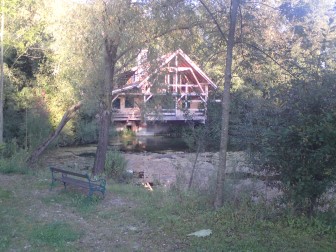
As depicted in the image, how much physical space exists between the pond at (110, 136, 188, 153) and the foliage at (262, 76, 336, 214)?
22.7 metres

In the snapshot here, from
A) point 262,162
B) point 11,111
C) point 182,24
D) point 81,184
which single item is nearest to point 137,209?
point 81,184

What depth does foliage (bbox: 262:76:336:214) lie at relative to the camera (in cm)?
619

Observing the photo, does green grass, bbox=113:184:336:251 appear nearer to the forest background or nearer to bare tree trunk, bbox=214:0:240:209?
bare tree trunk, bbox=214:0:240:209

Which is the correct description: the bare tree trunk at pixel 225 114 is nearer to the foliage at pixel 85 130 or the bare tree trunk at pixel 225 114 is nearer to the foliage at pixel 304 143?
the foliage at pixel 304 143

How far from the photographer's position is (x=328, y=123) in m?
6.07

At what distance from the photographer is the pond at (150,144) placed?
30859mm

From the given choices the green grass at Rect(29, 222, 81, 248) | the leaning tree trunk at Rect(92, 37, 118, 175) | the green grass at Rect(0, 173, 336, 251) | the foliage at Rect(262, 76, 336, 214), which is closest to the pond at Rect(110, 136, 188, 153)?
the leaning tree trunk at Rect(92, 37, 118, 175)

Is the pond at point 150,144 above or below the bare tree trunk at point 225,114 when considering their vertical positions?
below

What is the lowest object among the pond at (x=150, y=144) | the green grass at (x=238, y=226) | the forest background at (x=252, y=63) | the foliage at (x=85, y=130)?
the pond at (x=150, y=144)

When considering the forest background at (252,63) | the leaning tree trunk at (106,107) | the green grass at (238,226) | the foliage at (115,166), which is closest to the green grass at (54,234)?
the green grass at (238,226)

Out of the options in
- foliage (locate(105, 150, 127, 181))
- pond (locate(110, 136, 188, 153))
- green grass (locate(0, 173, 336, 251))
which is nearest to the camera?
green grass (locate(0, 173, 336, 251))

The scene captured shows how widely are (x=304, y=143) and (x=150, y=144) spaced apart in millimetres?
28103

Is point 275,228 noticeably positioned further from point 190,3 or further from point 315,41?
point 190,3

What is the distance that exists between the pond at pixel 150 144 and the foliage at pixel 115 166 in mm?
12135
